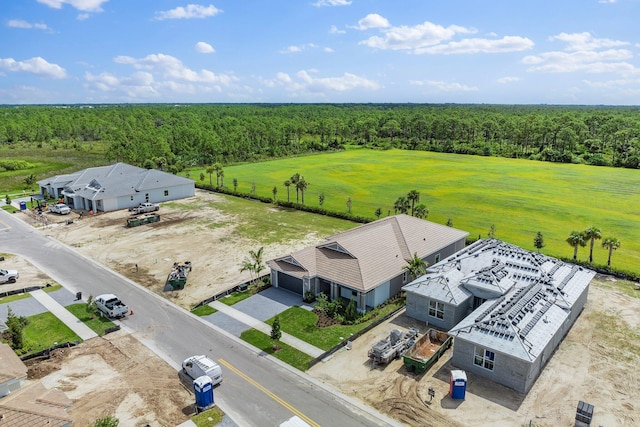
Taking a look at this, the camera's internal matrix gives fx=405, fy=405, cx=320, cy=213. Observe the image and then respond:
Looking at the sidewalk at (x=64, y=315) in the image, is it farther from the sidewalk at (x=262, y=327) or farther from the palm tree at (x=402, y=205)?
the palm tree at (x=402, y=205)

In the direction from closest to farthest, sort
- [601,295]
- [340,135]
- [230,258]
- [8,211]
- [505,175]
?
[601,295], [230,258], [8,211], [505,175], [340,135]

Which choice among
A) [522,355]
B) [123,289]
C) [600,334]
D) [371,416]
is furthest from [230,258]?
[600,334]

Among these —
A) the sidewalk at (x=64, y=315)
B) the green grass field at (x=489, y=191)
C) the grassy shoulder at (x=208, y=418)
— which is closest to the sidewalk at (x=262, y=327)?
the grassy shoulder at (x=208, y=418)

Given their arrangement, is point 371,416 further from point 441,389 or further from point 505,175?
point 505,175

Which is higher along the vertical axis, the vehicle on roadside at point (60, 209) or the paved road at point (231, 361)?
the vehicle on roadside at point (60, 209)

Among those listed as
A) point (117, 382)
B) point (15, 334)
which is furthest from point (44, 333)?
point (117, 382)

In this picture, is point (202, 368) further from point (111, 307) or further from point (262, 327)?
point (111, 307)

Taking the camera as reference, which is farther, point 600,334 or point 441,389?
point 600,334
